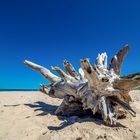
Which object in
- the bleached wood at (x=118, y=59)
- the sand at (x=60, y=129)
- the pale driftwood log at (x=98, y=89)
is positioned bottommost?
the sand at (x=60, y=129)

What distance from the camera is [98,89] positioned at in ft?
16.0

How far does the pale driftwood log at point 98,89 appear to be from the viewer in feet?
15.3

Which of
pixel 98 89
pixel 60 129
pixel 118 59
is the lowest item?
pixel 60 129

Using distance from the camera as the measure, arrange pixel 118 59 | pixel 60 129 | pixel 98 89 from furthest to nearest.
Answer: pixel 118 59 → pixel 98 89 → pixel 60 129

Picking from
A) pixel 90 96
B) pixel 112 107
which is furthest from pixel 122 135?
pixel 90 96

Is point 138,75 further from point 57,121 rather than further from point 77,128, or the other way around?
point 57,121

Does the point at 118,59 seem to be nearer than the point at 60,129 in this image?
No

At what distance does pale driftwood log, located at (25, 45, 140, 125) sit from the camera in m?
4.65

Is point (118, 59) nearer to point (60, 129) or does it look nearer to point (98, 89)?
point (98, 89)

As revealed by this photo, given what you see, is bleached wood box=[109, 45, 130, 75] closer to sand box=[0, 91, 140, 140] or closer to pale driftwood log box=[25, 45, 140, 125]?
pale driftwood log box=[25, 45, 140, 125]

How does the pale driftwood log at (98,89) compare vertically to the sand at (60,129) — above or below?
above

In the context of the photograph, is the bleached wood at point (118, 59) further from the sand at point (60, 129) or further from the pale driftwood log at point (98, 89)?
the sand at point (60, 129)

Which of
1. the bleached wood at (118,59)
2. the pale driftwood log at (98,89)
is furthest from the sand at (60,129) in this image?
the bleached wood at (118,59)

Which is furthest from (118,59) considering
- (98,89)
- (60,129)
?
(60,129)
